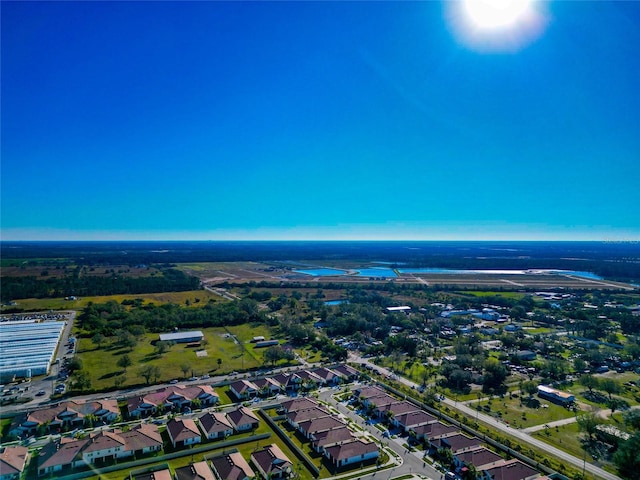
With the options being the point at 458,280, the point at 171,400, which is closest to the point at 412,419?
the point at 171,400

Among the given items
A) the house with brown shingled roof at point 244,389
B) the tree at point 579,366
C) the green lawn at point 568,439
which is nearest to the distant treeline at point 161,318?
the house with brown shingled roof at point 244,389

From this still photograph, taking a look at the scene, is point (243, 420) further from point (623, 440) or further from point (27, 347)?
point (27, 347)

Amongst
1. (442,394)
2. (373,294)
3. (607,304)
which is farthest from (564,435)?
(607,304)

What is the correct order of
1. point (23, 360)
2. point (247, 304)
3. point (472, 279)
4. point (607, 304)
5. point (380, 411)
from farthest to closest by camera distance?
point (472, 279) < point (607, 304) < point (247, 304) < point (23, 360) < point (380, 411)

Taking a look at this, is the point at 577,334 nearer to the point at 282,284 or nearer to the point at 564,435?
the point at 564,435

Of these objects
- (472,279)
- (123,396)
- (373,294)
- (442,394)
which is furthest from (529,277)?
(123,396)

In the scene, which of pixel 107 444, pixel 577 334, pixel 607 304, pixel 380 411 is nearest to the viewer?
pixel 107 444

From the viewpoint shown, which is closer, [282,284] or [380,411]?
[380,411]
